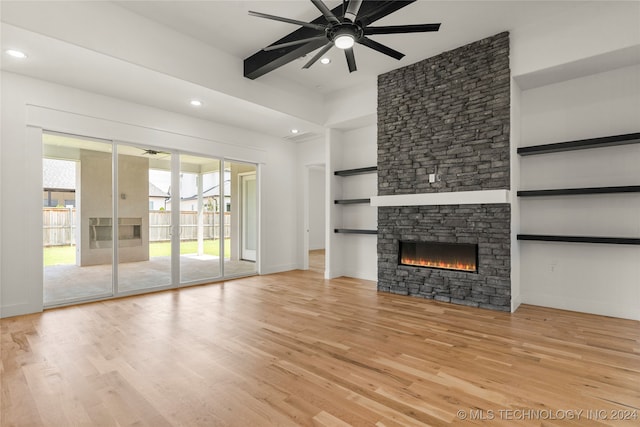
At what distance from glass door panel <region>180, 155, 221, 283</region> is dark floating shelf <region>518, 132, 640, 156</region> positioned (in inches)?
203

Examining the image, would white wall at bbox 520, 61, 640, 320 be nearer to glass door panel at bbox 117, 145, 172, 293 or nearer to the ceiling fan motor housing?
the ceiling fan motor housing

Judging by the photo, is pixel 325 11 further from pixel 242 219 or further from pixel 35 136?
pixel 242 219

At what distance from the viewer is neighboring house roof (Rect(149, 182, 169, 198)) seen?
536 centimetres

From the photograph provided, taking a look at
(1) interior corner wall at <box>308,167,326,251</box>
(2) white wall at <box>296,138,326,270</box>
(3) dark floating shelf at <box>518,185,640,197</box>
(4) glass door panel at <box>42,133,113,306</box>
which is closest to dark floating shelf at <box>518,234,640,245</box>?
(3) dark floating shelf at <box>518,185,640,197</box>

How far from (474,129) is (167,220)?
16.7ft

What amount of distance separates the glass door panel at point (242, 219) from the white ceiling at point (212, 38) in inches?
73.0

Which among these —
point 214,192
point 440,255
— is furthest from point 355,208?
point 214,192

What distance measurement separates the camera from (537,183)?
170 inches

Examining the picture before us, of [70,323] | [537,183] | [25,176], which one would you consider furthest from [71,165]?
[537,183]

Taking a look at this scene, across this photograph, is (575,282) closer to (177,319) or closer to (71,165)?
(177,319)

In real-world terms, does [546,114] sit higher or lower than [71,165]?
higher

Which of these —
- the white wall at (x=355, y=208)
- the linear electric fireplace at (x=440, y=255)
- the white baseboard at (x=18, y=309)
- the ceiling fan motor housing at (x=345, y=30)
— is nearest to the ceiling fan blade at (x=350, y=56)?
the ceiling fan motor housing at (x=345, y=30)

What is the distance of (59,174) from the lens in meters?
4.45

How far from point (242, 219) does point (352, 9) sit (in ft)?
17.1
